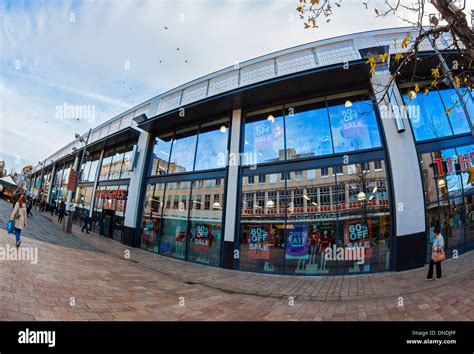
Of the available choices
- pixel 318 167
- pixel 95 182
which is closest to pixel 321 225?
pixel 318 167

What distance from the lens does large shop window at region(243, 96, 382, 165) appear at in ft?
28.7

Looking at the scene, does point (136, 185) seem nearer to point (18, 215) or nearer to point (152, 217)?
point (152, 217)

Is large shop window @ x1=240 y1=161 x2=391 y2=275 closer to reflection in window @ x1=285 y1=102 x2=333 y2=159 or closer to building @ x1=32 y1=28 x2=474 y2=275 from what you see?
building @ x1=32 y1=28 x2=474 y2=275

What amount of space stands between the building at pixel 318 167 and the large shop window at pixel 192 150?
0.08 metres

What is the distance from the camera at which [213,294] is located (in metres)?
6.07

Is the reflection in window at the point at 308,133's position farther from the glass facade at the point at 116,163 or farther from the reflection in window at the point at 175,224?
the glass facade at the point at 116,163

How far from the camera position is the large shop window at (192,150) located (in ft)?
36.7

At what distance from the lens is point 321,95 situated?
9.59m

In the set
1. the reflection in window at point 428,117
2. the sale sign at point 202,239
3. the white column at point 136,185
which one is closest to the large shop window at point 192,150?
the white column at point 136,185

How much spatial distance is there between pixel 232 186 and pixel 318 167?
3734mm

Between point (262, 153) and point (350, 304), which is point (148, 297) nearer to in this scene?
point (350, 304)

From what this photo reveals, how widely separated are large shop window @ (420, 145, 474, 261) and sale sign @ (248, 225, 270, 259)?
6119mm

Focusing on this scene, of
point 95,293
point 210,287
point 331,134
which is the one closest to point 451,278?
point 331,134

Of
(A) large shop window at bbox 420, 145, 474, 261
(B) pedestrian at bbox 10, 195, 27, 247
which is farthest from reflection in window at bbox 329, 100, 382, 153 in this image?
(B) pedestrian at bbox 10, 195, 27, 247
